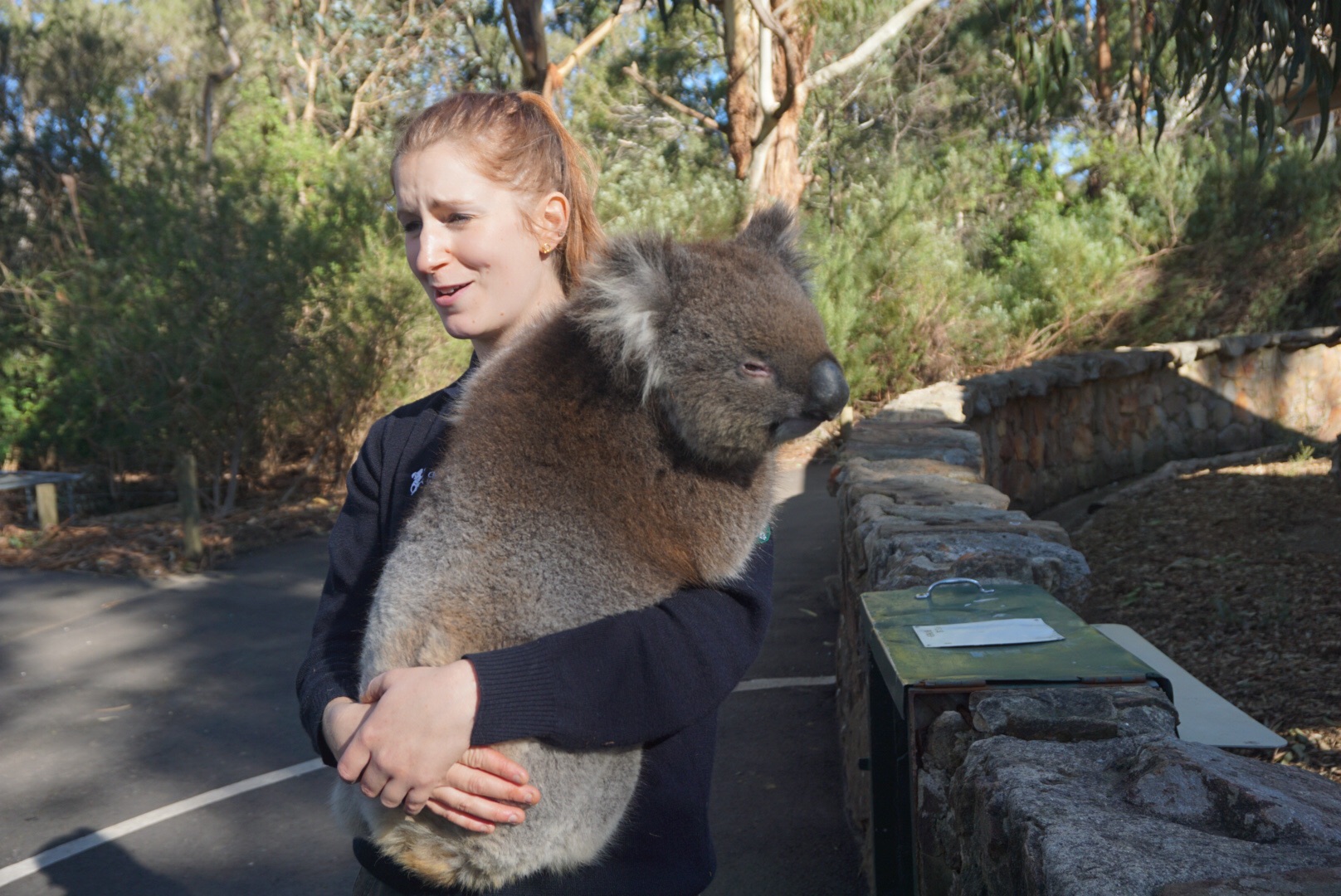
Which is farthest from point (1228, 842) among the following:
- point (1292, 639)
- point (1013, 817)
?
point (1292, 639)

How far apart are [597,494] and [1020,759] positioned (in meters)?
0.74

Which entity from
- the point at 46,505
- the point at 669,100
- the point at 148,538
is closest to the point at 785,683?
the point at 148,538

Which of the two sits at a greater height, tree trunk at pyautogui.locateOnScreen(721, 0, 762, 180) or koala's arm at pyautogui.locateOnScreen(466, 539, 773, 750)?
tree trunk at pyautogui.locateOnScreen(721, 0, 762, 180)

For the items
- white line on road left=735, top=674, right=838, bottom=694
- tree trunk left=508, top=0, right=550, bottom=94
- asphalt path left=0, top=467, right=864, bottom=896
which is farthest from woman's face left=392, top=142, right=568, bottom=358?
tree trunk left=508, top=0, right=550, bottom=94

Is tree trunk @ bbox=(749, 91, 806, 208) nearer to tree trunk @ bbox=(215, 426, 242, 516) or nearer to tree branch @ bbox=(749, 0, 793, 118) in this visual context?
tree branch @ bbox=(749, 0, 793, 118)

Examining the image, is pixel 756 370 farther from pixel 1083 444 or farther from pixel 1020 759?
pixel 1083 444

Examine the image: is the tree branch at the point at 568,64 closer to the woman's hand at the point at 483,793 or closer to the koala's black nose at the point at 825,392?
the koala's black nose at the point at 825,392

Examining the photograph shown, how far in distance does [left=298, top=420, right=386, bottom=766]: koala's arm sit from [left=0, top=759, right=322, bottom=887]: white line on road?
9.56 ft

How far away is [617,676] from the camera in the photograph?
4.22 feet

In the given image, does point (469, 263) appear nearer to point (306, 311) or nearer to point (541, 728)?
point (541, 728)

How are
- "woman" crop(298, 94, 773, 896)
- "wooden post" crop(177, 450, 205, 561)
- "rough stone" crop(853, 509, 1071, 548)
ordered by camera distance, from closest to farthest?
"woman" crop(298, 94, 773, 896)
"rough stone" crop(853, 509, 1071, 548)
"wooden post" crop(177, 450, 205, 561)

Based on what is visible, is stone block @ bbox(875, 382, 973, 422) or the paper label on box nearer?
the paper label on box

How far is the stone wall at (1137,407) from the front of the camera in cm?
814

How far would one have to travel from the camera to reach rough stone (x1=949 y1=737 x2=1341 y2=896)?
43.7 inches
